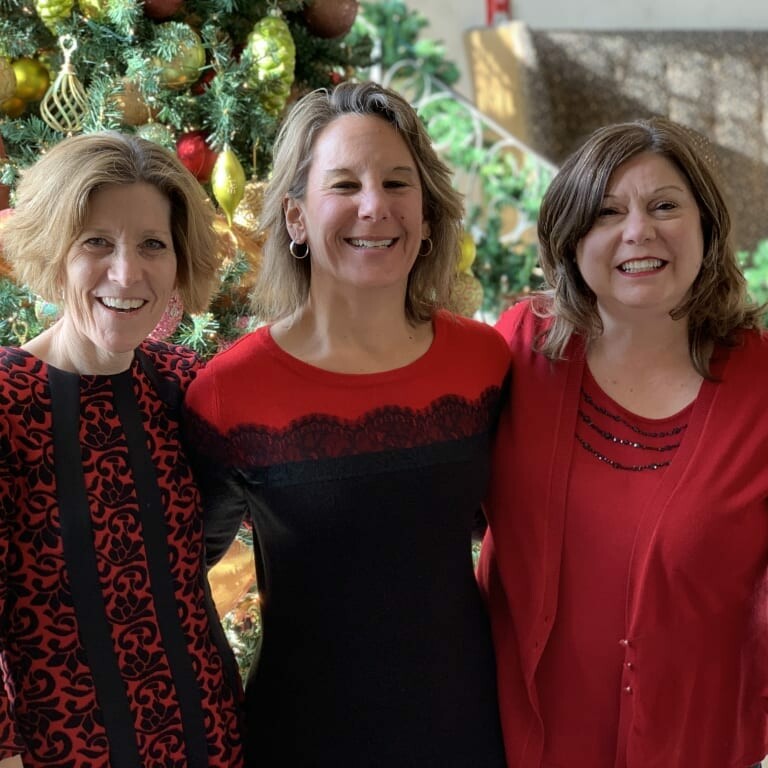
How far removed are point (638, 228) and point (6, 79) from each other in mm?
1215

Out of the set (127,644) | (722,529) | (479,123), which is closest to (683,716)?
(722,529)

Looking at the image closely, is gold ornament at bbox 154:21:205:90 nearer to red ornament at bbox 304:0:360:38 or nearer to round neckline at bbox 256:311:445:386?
red ornament at bbox 304:0:360:38

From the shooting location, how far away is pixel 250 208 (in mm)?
2082

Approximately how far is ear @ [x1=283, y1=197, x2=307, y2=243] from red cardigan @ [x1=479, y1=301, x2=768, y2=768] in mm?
428

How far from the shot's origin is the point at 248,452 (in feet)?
4.91

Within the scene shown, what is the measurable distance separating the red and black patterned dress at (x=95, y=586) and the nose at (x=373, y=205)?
1.33ft

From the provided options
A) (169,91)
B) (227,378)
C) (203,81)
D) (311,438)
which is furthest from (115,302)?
(203,81)

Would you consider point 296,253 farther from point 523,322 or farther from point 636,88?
point 636,88

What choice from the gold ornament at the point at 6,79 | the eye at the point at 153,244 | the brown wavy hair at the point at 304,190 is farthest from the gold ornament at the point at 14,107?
the eye at the point at 153,244

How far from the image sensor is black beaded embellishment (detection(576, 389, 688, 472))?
5.02 ft

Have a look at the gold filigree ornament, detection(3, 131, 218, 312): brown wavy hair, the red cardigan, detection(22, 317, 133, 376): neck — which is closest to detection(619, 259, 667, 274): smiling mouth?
the red cardigan

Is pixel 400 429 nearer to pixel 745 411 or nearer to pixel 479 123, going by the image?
pixel 745 411

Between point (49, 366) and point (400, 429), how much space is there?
1.61ft

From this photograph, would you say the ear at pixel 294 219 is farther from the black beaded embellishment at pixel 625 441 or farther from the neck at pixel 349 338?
the black beaded embellishment at pixel 625 441
